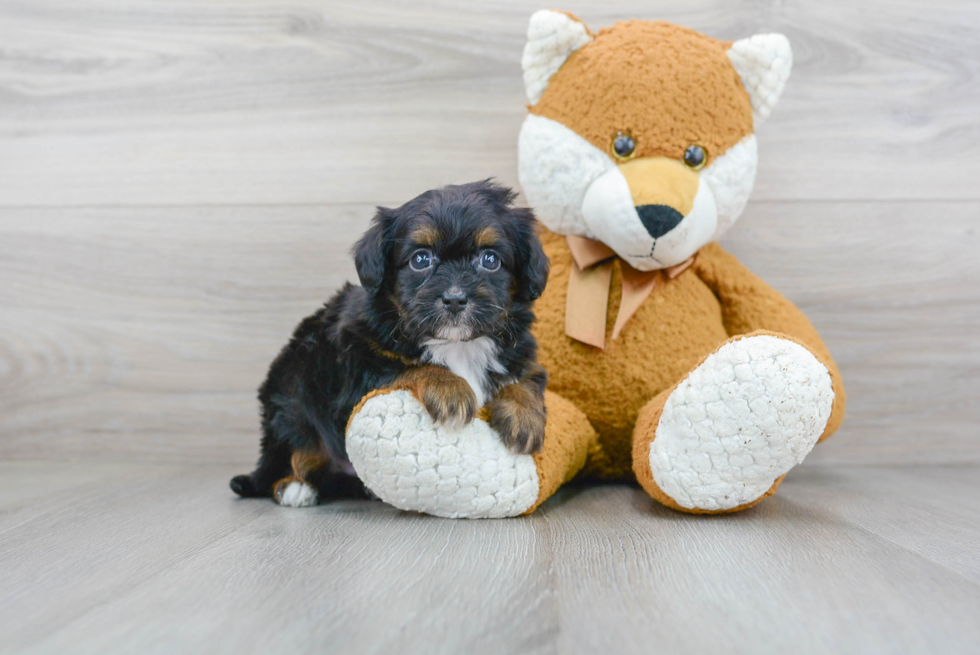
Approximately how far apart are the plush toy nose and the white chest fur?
1.42 ft

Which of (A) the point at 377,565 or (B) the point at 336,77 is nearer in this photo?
(A) the point at 377,565

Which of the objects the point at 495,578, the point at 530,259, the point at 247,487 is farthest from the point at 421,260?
the point at 247,487

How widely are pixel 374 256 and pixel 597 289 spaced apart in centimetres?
59

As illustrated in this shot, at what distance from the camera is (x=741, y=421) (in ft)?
4.22

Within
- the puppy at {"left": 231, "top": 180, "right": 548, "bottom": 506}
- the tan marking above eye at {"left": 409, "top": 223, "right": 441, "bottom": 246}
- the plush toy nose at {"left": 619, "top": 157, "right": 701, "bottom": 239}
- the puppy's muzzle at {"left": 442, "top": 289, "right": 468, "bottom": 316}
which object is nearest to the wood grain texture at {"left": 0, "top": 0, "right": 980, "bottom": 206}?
the plush toy nose at {"left": 619, "top": 157, "right": 701, "bottom": 239}

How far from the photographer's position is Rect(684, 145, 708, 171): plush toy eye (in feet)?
5.32

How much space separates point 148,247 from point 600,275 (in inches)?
53.8

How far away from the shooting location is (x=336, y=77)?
213 centimetres

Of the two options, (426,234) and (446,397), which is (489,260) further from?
(446,397)

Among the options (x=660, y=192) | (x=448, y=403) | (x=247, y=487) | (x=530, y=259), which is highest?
(x=660, y=192)

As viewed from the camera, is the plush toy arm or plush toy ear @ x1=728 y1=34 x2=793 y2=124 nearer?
plush toy ear @ x1=728 y1=34 x2=793 y2=124

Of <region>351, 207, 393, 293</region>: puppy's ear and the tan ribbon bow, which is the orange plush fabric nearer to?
the tan ribbon bow

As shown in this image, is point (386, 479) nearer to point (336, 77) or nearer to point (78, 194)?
point (336, 77)

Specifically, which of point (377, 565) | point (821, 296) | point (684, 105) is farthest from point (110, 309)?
point (821, 296)
